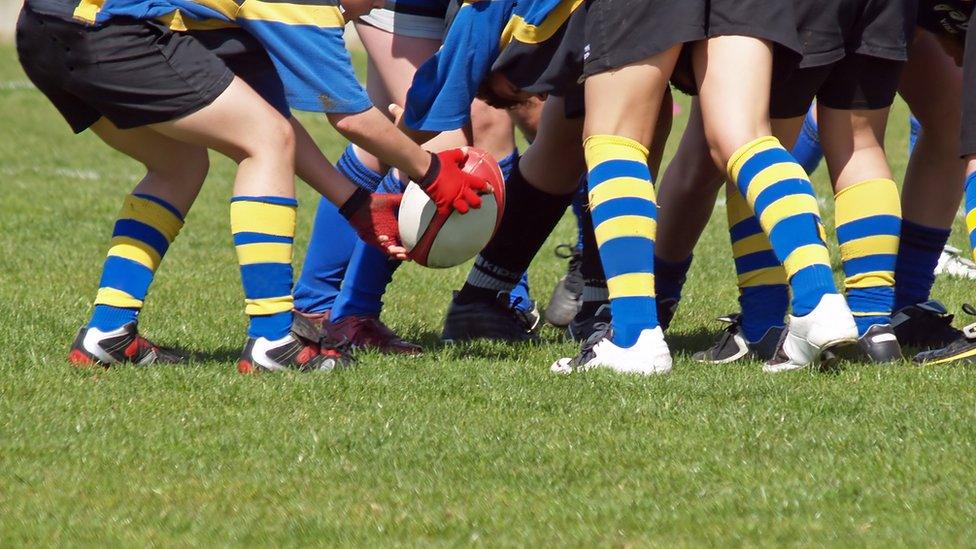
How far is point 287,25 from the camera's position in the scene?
4.01 metres

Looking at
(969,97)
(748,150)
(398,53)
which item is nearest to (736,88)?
(748,150)

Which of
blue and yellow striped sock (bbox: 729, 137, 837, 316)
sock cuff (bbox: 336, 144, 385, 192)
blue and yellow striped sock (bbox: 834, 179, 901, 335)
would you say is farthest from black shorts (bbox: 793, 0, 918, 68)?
sock cuff (bbox: 336, 144, 385, 192)

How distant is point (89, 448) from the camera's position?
3375mm

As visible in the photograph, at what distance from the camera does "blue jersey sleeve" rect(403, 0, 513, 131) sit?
4.41 metres

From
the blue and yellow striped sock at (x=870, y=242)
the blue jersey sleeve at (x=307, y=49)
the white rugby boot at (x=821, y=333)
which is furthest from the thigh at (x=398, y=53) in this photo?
the white rugby boot at (x=821, y=333)

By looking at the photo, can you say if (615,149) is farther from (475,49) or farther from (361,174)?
(361,174)

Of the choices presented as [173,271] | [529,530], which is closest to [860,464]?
[529,530]

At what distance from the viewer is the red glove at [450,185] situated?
437 centimetres

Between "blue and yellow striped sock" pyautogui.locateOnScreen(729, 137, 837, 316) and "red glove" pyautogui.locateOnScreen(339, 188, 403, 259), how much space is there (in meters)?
1.13

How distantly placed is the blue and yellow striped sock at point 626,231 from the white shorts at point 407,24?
46.1 inches

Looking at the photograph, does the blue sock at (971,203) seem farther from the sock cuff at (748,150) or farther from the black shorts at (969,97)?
the sock cuff at (748,150)

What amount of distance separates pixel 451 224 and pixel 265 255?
0.63m

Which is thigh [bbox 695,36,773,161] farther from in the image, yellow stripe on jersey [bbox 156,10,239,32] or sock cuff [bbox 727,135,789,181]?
yellow stripe on jersey [bbox 156,10,239,32]

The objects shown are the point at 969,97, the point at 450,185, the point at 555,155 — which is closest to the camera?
the point at 969,97
